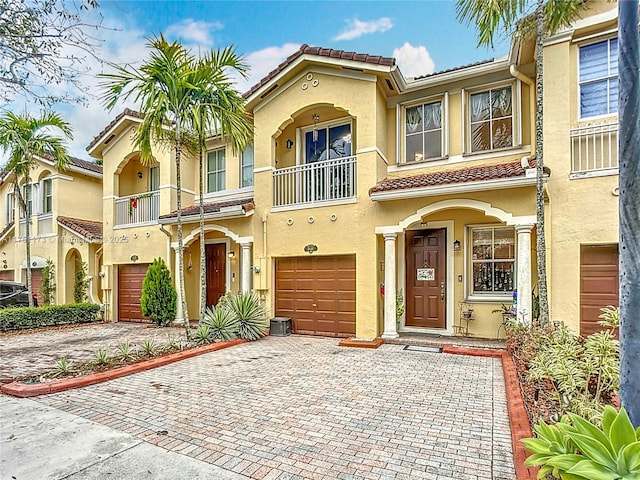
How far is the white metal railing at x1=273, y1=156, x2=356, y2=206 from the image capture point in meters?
10.8

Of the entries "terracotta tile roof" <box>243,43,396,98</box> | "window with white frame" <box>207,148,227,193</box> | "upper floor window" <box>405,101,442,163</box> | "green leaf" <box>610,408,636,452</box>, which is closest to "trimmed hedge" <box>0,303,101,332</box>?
"window with white frame" <box>207,148,227,193</box>

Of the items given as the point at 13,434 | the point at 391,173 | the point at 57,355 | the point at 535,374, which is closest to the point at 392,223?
the point at 391,173

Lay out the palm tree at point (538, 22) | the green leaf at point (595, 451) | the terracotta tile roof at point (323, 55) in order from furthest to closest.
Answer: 1. the terracotta tile roof at point (323, 55)
2. the palm tree at point (538, 22)
3. the green leaf at point (595, 451)

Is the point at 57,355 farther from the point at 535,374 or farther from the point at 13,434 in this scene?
the point at 535,374

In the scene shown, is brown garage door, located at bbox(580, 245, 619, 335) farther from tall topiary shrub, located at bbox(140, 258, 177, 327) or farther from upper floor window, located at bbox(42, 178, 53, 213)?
upper floor window, located at bbox(42, 178, 53, 213)

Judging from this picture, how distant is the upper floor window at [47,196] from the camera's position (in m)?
17.8

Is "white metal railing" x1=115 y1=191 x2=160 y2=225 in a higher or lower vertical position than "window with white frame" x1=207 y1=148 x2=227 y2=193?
lower

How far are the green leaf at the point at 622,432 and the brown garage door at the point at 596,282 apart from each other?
A: 274 inches

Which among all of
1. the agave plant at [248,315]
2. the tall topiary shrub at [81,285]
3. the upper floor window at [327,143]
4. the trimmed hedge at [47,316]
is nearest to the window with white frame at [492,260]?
the upper floor window at [327,143]

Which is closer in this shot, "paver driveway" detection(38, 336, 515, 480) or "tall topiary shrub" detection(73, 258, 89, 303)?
"paver driveway" detection(38, 336, 515, 480)

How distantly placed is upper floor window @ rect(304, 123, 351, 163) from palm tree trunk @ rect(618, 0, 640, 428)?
9.27 m

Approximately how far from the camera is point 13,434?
4578mm

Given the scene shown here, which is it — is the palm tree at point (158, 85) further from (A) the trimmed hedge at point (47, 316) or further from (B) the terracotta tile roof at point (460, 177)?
(A) the trimmed hedge at point (47, 316)

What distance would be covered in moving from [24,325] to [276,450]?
543 inches
